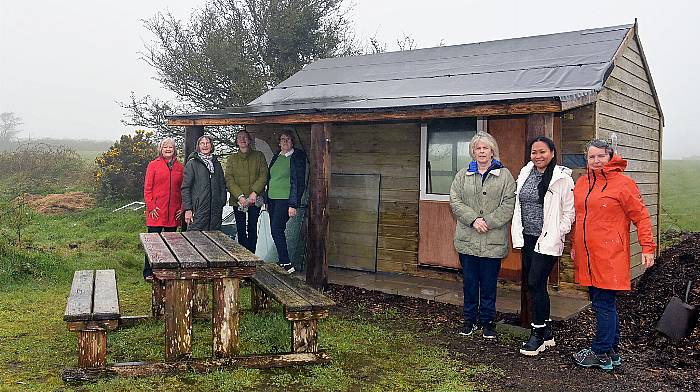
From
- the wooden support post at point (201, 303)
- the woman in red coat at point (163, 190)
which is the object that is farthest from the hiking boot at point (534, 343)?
the woman in red coat at point (163, 190)

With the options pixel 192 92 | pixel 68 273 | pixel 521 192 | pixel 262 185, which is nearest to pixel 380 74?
pixel 262 185

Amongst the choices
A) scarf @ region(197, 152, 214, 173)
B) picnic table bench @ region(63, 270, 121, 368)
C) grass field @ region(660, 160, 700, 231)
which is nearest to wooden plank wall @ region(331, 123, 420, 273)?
scarf @ region(197, 152, 214, 173)

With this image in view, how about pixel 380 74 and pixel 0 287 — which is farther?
pixel 380 74

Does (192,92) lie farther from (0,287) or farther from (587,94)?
(587,94)

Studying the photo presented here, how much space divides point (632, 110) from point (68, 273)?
7739 mm

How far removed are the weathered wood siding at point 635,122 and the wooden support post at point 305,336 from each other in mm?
4140

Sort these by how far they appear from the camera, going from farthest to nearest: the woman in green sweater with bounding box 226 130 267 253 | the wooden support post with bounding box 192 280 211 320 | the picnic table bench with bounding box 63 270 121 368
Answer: the woman in green sweater with bounding box 226 130 267 253 → the wooden support post with bounding box 192 280 211 320 → the picnic table bench with bounding box 63 270 121 368

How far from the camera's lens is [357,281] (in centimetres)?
766

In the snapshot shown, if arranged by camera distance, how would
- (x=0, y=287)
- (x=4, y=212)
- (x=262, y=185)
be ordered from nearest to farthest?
(x=0, y=287)
(x=262, y=185)
(x=4, y=212)

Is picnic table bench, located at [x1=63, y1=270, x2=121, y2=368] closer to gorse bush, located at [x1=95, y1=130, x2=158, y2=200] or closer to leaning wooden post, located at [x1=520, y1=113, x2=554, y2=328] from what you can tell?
leaning wooden post, located at [x1=520, y1=113, x2=554, y2=328]

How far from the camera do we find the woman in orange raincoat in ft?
13.8

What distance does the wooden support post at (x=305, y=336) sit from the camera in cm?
439

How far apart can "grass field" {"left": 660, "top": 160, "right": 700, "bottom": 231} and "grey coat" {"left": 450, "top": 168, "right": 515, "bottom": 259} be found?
32.1 ft

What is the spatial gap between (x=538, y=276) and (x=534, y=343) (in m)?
0.55
